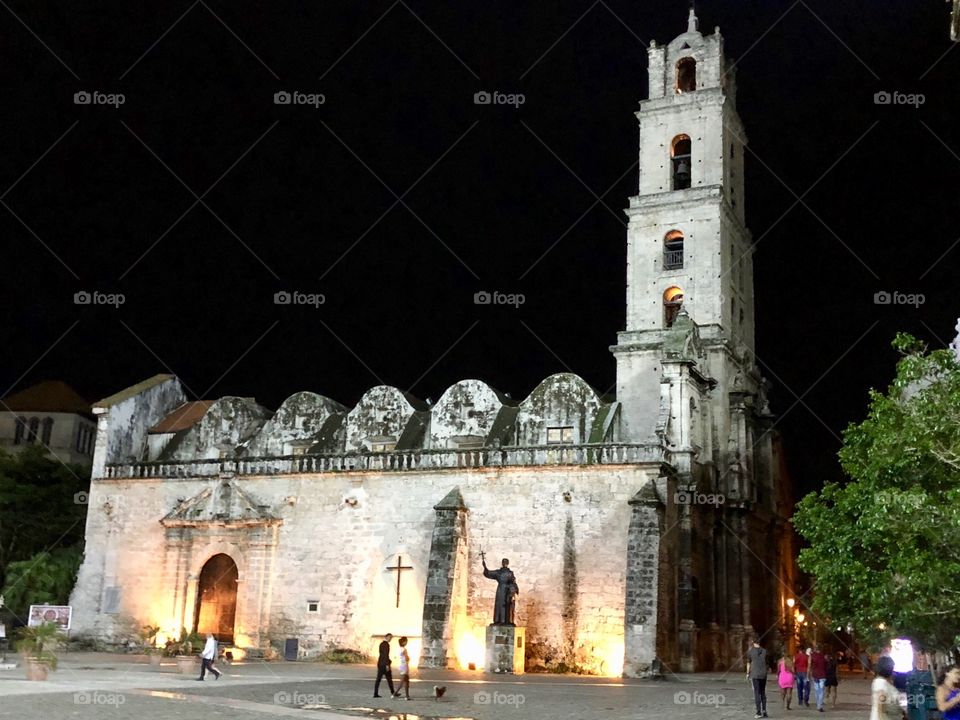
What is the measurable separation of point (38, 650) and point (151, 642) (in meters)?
13.1

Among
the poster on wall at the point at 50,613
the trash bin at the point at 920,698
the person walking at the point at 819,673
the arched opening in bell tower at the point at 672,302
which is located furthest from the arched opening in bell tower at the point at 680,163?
the poster on wall at the point at 50,613

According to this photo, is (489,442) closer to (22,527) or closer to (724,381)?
(724,381)

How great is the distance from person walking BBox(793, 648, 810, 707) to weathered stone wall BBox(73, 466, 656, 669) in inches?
279

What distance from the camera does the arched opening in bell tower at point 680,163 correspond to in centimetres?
3653

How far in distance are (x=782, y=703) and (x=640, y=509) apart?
7535mm

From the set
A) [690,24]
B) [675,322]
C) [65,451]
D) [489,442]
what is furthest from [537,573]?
[65,451]

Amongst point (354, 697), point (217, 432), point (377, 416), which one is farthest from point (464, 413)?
point (354, 697)

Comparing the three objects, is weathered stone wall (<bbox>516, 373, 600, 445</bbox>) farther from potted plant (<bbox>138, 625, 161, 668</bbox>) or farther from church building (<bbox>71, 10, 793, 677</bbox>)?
potted plant (<bbox>138, 625, 161, 668</bbox>)

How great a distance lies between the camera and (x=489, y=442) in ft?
105

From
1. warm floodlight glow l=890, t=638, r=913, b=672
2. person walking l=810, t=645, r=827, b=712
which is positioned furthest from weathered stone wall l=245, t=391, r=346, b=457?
warm floodlight glow l=890, t=638, r=913, b=672

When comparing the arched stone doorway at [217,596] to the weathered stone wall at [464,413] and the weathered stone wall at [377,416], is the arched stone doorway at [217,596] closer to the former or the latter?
the weathered stone wall at [377,416]

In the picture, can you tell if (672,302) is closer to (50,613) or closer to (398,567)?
(398,567)

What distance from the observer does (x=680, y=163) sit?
121ft

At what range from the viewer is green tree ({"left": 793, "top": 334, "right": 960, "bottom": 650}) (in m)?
15.9
